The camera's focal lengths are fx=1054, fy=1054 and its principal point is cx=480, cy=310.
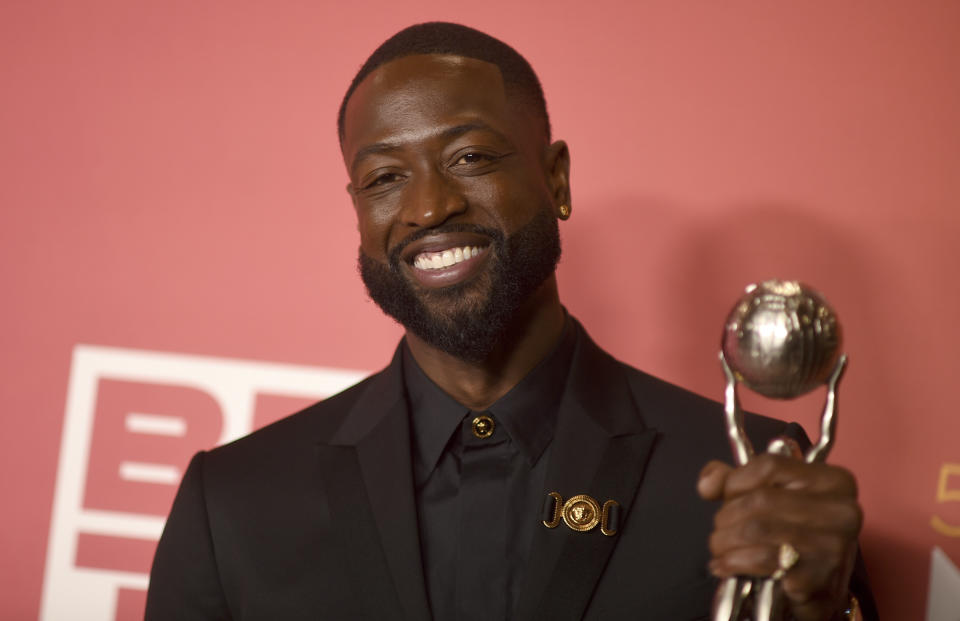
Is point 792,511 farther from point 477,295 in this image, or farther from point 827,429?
point 477,295

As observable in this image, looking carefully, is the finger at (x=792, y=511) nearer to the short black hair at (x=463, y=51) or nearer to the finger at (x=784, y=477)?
the finger at (x=784, y=477)

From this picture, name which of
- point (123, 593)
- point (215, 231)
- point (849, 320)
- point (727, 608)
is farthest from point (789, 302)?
point (123, 593)

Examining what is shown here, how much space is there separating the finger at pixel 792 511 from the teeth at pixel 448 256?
63 cm

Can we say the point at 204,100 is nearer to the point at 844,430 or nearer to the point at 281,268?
the point at 281,268

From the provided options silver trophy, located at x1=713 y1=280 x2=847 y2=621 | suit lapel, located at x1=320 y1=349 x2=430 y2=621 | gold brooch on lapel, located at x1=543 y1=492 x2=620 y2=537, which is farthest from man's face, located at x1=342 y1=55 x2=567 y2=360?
silver trophy, located at x1=713 y1=280 x2=847 y2=621

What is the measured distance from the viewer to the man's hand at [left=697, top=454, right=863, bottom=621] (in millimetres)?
944

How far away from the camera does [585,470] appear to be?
1420 mm

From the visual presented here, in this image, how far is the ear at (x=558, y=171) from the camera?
5.42 feet

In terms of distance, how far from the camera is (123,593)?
2111mm

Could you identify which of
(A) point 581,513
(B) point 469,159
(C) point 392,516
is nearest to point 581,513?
(A) point 581,513

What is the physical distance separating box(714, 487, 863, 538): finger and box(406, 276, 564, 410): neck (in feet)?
2.01

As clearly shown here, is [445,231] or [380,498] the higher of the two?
[445,231]

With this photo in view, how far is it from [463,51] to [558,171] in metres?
0.24

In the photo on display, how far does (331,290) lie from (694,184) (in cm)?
75
